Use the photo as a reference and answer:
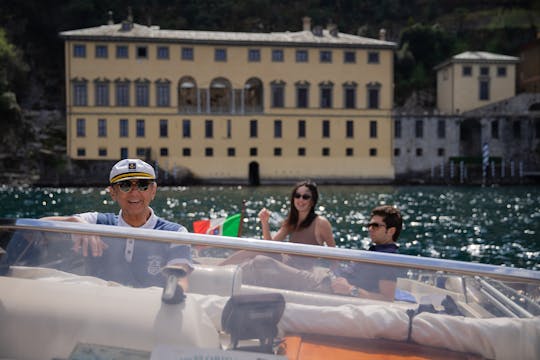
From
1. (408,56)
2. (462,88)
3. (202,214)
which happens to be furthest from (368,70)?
(202,214)

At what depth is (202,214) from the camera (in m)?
21.8

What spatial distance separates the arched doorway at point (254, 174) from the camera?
47216mm

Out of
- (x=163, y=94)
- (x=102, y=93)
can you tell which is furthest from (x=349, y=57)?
(x=102, y=93)

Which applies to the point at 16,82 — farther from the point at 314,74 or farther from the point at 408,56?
the point at 408,56

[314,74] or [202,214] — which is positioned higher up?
[314,74]

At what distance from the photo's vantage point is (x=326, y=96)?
158ft

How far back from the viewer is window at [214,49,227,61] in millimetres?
46531

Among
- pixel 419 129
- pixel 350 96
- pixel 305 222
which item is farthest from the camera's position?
pixel 419 129

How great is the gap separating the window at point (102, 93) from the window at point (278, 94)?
37.9 ft

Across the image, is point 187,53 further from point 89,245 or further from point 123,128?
point 89,245

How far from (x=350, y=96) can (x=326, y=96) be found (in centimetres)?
177

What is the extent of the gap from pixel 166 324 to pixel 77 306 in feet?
0.91

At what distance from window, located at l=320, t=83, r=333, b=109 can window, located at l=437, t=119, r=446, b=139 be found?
819cm

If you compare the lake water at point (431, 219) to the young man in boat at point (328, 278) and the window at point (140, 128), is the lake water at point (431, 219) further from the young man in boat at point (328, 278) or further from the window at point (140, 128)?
the window at point (140, 128)
